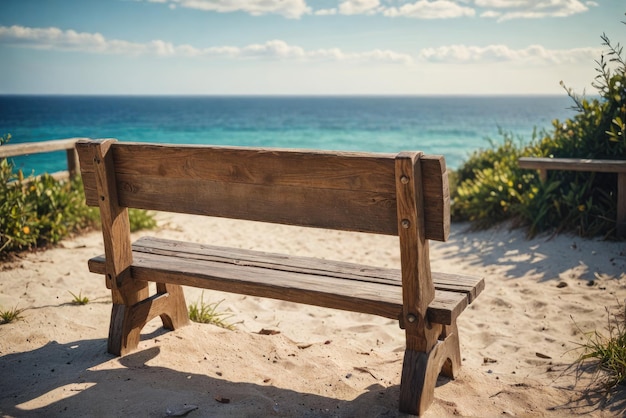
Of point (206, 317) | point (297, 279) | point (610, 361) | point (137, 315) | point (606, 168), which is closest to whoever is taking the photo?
point (297, 279)

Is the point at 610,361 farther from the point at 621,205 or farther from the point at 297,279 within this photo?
the point at 621,205

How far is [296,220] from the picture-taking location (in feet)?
8.89

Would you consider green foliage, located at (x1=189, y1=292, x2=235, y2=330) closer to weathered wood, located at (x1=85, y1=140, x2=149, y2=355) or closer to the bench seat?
weathered wood, located at (x1=85, y1=140, x2=149, y2=355)

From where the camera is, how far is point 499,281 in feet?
18.6

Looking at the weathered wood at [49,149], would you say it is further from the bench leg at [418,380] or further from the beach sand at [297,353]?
the bench leg at [418,380]

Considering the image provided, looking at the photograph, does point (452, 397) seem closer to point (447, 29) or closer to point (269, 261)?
point (269, 261)

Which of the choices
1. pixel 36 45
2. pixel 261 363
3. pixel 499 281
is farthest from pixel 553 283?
pixel 36 45

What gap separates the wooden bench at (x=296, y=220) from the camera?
2459mm

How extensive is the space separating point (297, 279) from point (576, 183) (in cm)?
510

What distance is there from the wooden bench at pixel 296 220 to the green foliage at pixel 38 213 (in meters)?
3.20

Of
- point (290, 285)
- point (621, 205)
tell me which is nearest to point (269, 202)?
point (290, 285)

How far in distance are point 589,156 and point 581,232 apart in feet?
3.61

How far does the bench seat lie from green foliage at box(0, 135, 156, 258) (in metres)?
3.12

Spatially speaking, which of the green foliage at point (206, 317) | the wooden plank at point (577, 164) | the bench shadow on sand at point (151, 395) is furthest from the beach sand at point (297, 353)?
the wooden plank at point (577, 164)
